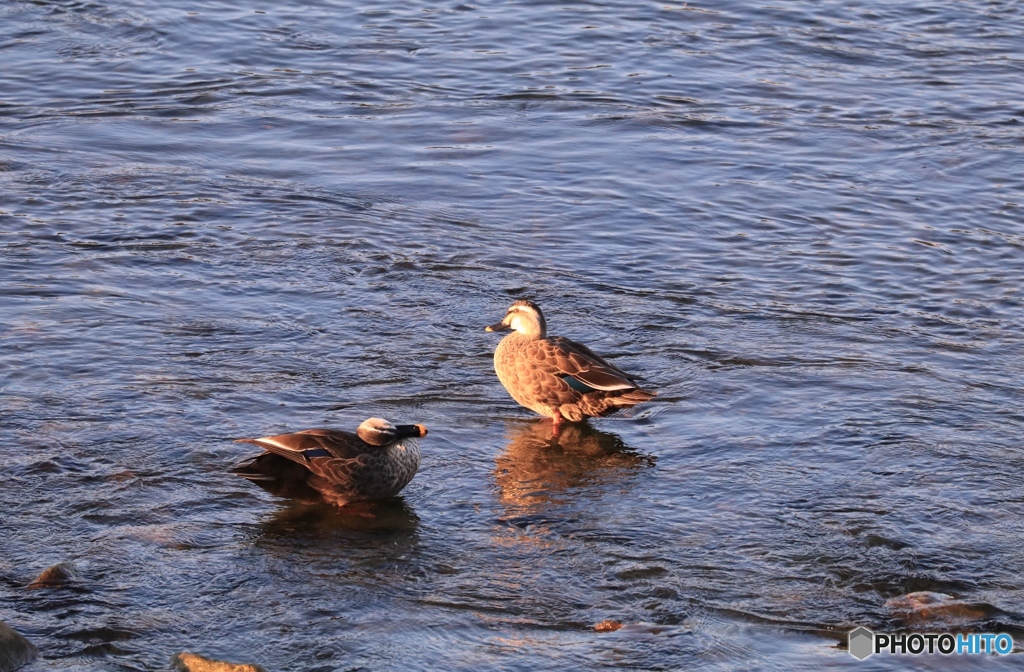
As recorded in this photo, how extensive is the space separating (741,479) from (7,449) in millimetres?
4185

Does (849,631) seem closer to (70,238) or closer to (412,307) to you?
(412,307)

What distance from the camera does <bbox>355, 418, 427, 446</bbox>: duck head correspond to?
7941 millimetres

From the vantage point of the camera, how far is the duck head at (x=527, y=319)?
967cm

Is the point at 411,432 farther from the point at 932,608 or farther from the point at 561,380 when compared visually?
the point at 932,608

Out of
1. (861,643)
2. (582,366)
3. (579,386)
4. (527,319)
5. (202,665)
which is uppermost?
(527,319)

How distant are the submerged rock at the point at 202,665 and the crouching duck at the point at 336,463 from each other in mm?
1697

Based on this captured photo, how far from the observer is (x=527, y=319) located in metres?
9.70

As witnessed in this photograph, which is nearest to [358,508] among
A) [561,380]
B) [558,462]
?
[558,462]

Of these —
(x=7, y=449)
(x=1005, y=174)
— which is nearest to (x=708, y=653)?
(x=7, y=449)

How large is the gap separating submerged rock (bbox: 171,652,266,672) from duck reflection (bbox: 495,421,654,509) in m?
2.48

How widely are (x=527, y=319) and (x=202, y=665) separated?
4.23m

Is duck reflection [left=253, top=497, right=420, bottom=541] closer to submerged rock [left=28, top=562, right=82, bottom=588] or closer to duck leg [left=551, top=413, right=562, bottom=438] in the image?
submerged rock [left=28, top=562, right=82, bottom=588]

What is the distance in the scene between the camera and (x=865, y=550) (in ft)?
24.7

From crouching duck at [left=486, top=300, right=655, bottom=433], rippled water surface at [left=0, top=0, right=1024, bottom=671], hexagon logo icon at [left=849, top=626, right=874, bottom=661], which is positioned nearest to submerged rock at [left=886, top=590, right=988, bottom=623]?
rippled water surface at [left=0, top=0, right=1024, bottom=671]
